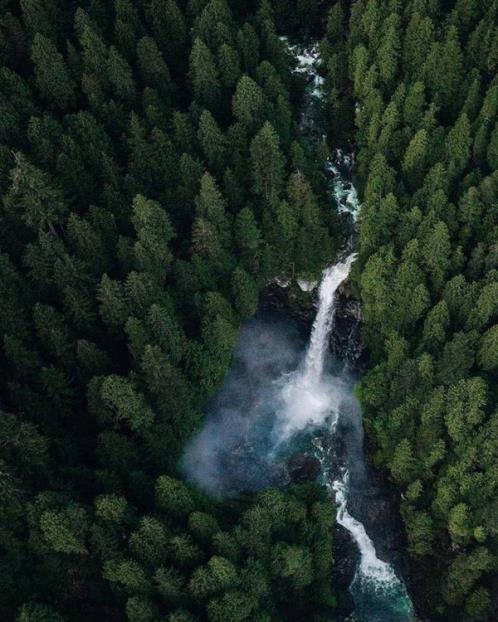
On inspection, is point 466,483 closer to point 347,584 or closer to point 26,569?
point 347,584

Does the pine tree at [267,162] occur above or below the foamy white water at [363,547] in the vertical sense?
above

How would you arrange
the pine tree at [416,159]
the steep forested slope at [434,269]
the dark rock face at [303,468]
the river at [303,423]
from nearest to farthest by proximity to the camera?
the steep forested slope at [434,269], the river at [303,423], the dark rock face at [303,468], the pine tree at [416,159]

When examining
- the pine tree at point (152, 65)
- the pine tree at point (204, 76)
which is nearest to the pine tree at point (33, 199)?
the pine tree at point (152, 65)

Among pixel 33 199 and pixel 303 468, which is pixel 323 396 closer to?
pixel 303 468


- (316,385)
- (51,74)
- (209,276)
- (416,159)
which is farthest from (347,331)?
(51,74)

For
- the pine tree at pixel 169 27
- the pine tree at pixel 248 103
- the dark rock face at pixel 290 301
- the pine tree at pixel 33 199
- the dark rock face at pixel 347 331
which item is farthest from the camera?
the pine tree at pixel 169 27

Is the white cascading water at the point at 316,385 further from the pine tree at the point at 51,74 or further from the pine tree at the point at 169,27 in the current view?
the pine tree at the point at 51,74

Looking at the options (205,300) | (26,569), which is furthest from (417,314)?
(26,569)
